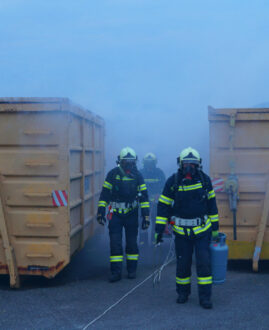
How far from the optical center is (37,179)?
5.78 m

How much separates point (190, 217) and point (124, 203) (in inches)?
58.6

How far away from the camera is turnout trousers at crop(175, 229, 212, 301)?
16.5 ft

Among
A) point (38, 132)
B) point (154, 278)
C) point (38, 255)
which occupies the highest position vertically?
point (38, 132)

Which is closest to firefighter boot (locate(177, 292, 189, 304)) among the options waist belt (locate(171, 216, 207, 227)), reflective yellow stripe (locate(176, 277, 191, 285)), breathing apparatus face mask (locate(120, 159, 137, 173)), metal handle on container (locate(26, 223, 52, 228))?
reflective yellow stripe (locate(176, 277, 191, 285))

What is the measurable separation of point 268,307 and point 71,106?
3391 mm

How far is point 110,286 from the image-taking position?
5957mm

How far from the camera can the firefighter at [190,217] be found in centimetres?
512

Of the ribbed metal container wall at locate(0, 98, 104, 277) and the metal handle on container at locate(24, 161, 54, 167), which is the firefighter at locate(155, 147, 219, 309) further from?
the metal handle on container at locate(24, 161, 54, 167)

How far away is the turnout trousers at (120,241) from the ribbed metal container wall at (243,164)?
128cm

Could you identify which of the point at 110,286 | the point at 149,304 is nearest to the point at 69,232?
the point at 110,286

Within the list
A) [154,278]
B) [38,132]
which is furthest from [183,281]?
[38,132]

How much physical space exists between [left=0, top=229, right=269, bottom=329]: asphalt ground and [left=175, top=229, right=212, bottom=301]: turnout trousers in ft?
0.69

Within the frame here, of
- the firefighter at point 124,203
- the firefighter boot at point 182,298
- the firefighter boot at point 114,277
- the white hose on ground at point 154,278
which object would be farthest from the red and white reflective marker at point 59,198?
the firefighter boot at point 182,298

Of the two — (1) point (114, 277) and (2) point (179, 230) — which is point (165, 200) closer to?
(2) point (179, 230)
